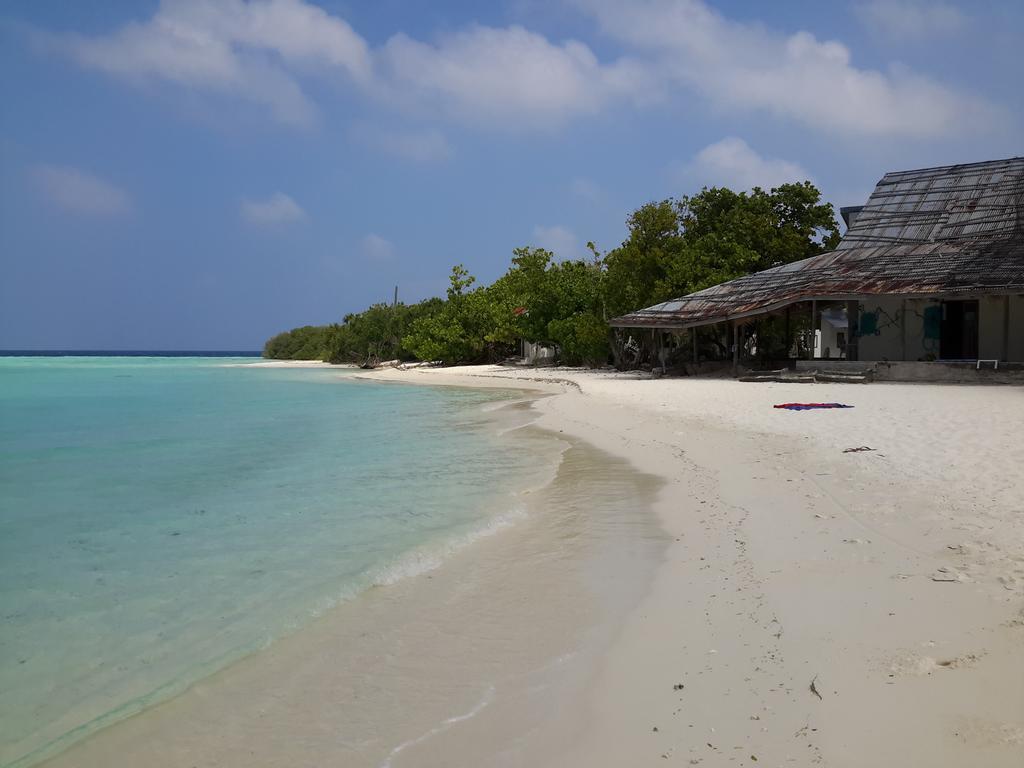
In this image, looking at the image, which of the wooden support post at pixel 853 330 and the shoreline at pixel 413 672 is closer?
the shoreline at pixel 413 672

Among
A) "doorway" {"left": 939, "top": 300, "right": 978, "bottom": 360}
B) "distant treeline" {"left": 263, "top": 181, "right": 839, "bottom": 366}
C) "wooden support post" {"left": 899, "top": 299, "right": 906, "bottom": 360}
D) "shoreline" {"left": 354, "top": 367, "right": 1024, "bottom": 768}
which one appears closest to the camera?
"shoreline" {"left": 354, "top": 367, "right": 1024, "bottom": 768}

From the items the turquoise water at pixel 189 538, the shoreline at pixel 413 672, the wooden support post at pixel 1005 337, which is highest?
the wooden support post at pixel 1005 337

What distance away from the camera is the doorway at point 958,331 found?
1925cm

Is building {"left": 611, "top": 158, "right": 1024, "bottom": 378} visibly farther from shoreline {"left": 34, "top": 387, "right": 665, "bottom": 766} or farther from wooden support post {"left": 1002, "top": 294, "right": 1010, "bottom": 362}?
shoreline {"left": 34, "top": 387, "right": 665, "bottom": 766}

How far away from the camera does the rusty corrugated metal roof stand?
60.8 ft

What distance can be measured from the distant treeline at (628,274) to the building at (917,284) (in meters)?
3.15

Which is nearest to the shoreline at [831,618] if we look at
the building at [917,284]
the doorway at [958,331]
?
the building at [917,284]

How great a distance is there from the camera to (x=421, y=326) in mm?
44500

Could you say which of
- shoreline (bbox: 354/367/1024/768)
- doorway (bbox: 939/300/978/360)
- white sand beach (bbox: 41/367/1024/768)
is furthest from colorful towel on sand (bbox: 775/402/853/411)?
doorway (bbox: 939/300/978/360)

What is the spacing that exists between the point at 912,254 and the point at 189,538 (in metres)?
21.0

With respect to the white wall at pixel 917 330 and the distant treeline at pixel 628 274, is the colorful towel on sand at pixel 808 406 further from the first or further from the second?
the distant treeline at pixel 628 274

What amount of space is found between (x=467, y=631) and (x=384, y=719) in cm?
93

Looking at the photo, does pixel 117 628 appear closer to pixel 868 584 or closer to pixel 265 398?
pixel 868 584

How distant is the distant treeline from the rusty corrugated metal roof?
331 cm
